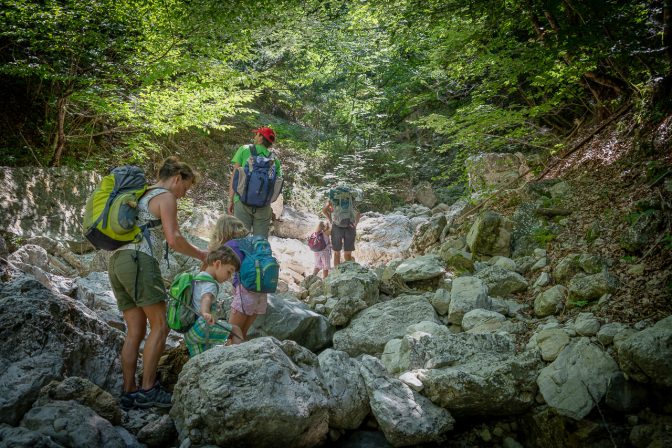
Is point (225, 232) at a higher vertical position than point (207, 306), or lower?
higher

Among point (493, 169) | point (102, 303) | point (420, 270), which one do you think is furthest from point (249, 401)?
point (493, 169)

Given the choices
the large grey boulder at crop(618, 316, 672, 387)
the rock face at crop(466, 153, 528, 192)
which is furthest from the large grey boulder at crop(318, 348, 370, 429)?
the rock face at crop(466, 153, 528, 192)

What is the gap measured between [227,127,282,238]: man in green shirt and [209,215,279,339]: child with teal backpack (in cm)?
149

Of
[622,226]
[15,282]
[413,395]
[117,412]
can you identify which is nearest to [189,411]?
[117,412]

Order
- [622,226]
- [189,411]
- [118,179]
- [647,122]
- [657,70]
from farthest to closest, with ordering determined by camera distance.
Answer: [647,122] < [657,70] < [622,226] < [118,179] < [189,411]

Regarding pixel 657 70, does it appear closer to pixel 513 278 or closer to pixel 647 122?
pixel 647 122

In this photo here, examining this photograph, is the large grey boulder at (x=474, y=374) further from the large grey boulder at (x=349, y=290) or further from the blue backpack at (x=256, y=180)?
the blue backpack at (x=256, y=180)

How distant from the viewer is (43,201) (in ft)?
24.9

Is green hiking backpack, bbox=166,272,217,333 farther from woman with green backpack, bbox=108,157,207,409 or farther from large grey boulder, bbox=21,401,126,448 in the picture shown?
large grey boulder, bbox=21,401,126,448

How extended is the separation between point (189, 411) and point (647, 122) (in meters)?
7.28

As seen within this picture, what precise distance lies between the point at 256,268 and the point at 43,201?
607 cm

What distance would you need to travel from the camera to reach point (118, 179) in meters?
3.24

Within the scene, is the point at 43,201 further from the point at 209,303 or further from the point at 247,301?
the point at 209,303

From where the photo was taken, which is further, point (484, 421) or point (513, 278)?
point (513, 278)
